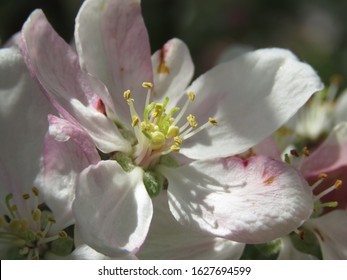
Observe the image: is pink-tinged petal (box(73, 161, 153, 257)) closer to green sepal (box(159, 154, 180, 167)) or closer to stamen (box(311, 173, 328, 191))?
green sepal (box(159, 154, 180, 167))

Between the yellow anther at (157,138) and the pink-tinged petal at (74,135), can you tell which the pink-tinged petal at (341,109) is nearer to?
the yellow anther at (157,138)

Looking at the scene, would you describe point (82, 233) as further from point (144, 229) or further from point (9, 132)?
point (9, 132)

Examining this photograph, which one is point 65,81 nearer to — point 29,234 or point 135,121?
point 135,121

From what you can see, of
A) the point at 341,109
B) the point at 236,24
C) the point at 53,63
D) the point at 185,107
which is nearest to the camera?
the point at 53,63

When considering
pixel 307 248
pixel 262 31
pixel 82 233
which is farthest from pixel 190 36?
pixel 82 233

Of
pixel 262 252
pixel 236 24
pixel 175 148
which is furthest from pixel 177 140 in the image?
pixel 236 24

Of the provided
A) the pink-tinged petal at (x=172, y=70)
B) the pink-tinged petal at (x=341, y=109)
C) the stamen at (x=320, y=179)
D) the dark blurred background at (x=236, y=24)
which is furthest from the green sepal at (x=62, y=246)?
the dark blurred background at (x=236, y=24)
